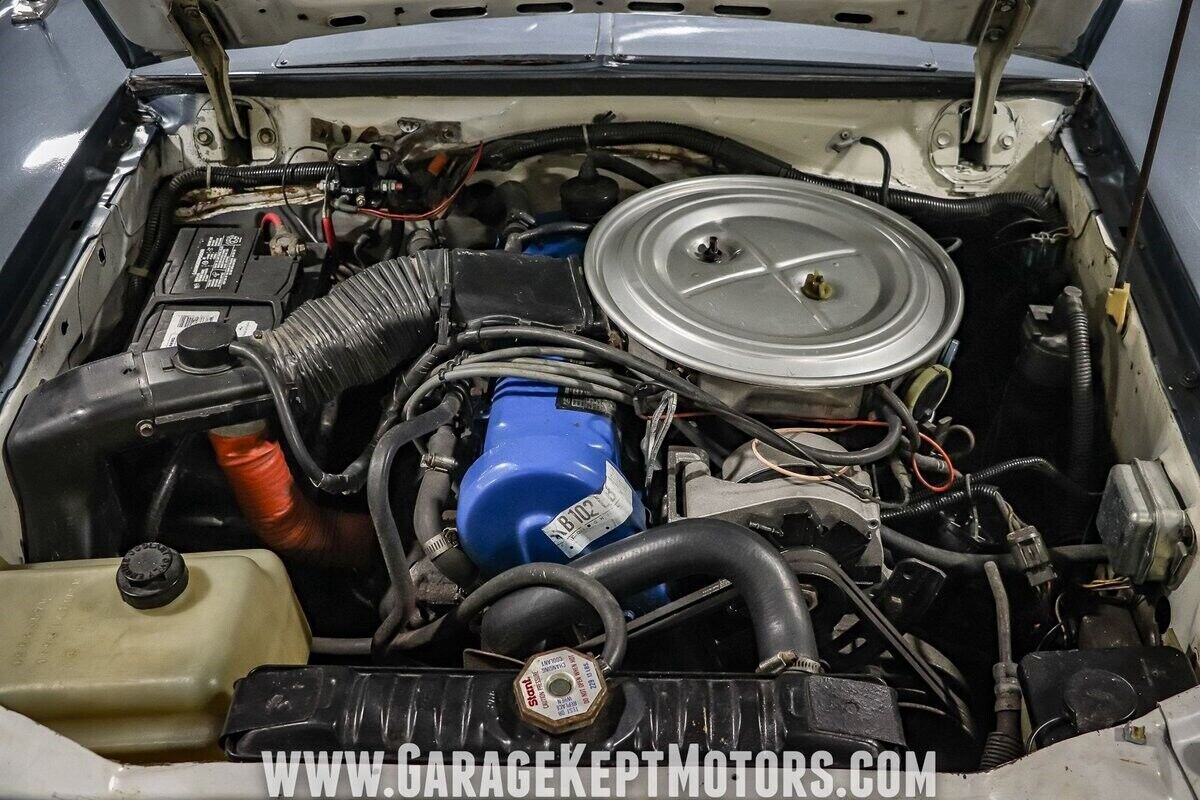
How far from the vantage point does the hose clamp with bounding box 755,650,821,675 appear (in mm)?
1060

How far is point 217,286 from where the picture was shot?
1.61 m

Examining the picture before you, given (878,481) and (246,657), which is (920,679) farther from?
(246,657)

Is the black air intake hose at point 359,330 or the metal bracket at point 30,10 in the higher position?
the metal bracket at point 30,10

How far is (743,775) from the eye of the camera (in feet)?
2.97

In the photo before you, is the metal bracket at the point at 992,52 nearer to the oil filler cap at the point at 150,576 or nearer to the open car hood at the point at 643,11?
the open car hood at the point at 643,11

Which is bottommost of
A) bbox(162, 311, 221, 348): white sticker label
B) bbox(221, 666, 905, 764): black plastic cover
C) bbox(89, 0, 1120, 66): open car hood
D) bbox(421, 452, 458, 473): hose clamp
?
bbox(421, 452, 458, 473): hose clamp

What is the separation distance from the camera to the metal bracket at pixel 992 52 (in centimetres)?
157

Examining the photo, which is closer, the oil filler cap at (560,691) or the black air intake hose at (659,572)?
the oil filler cap at (560,691)

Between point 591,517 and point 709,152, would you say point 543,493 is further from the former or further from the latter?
point 709,152

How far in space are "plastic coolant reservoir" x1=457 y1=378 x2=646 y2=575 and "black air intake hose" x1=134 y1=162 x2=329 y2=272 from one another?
2.51ft

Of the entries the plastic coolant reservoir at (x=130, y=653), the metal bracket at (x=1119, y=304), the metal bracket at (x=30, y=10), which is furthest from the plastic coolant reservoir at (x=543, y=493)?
the metal bracket at (x=30, y=10)

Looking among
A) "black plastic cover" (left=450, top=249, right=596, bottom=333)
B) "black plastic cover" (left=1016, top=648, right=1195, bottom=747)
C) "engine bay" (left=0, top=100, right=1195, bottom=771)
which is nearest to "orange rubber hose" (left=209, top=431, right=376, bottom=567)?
"engine bay" (left=0, top=100, right=1195, bottom=771)

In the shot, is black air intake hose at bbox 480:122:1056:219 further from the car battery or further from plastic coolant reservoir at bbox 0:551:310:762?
plastic coolant reservoir at bbox 0:551:310:762

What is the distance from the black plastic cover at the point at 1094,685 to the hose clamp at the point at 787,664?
245 millimetres
